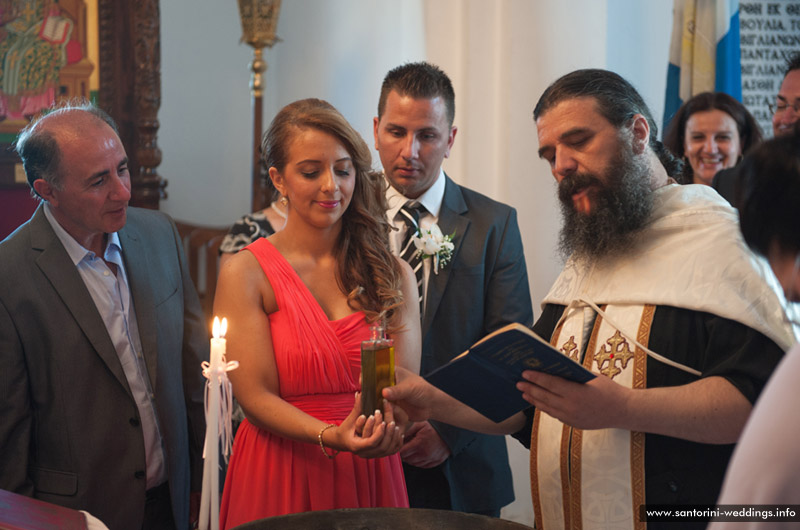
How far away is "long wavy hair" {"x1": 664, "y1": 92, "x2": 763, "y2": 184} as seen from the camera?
4164 millimetres

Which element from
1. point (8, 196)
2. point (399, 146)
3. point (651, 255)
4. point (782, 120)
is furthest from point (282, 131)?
point (8, 196)

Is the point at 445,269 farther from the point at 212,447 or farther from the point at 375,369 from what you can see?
the point at 212,447

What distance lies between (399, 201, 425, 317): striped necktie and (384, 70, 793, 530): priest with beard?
631 mm

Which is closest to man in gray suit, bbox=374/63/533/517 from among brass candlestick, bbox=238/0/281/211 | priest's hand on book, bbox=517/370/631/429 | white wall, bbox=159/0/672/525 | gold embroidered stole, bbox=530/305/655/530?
gold embroidered stole, bbox=530/305/655/530

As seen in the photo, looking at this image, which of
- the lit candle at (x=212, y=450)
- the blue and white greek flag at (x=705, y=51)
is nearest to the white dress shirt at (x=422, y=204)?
the lit candle at (x=212, y=450)

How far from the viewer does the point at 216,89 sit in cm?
622

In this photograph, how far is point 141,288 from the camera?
2.79 meters

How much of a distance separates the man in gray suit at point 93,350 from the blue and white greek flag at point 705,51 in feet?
10.6

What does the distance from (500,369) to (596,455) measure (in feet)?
1.52

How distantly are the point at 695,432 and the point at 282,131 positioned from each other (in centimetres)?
149

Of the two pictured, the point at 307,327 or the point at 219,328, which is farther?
the point at 307,327

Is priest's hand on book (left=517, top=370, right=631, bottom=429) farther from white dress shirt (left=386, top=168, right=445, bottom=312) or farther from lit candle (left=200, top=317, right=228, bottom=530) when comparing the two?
white dress shirt (left=386, top=168, right=445, bottom=312)

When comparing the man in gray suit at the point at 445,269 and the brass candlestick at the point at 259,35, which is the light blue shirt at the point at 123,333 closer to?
the man in gray suit at the point at 445,269

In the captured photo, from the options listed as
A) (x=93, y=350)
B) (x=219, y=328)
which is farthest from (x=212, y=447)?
(x=93, y=350)
